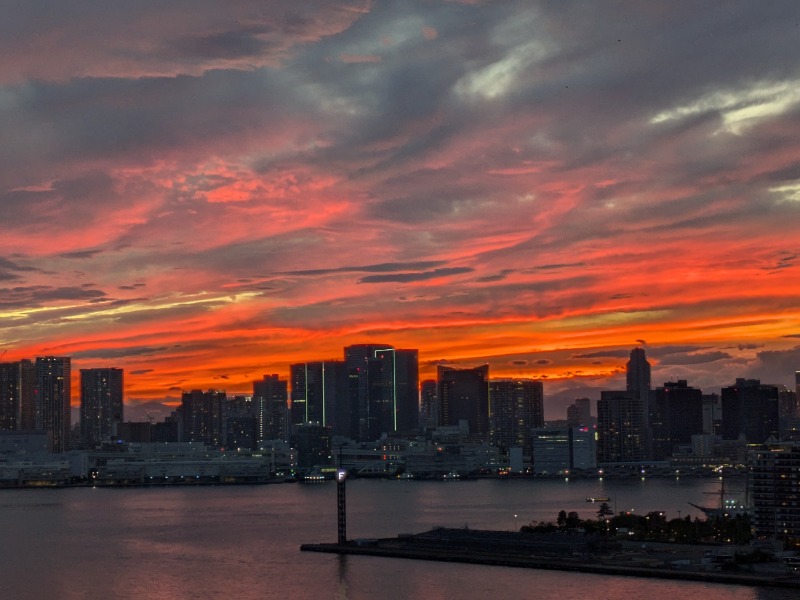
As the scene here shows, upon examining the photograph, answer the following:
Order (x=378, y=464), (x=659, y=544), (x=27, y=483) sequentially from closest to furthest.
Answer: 1. (x=659, y=544)
2. (x=27, y=483)
3. (x=378, y=464)

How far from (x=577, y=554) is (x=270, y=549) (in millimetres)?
13439

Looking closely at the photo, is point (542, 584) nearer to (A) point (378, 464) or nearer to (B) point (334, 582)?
(B) point (334, 582)

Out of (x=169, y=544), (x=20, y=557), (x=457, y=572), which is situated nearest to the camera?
(x=457, y=572)

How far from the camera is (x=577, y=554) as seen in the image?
38062mm

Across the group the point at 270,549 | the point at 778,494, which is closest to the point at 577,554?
the point at 778,494

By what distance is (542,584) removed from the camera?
113 feet

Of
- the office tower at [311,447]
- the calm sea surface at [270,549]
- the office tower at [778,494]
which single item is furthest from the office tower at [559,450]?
the office tower at [778,494]

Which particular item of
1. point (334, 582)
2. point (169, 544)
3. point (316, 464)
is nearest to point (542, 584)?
point (334, 582)

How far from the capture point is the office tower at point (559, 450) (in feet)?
436

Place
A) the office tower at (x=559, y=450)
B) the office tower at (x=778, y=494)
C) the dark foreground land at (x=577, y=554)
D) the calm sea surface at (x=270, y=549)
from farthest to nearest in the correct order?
the office tower at (x=559, y=450), the office tower at (x=778, y=494), the calm sea surface at (x=270, y=549), the dark foreground land at (x=577, y=554)

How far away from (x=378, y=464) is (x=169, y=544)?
90.5 m

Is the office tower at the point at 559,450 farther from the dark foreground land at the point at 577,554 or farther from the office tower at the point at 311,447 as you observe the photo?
the dark foreground land at the point at 577,554

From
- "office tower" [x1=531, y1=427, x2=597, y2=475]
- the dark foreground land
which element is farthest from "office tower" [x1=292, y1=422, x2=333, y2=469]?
the dark foreground land

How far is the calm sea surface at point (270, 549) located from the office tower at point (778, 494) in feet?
31.4
